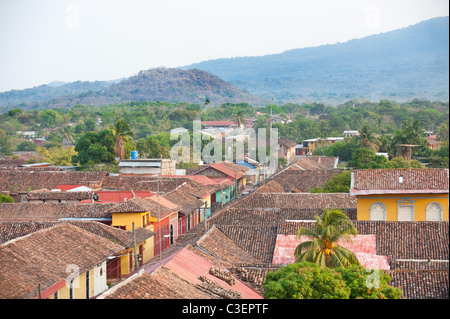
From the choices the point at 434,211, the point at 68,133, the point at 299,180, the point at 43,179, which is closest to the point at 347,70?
the point at 68,133

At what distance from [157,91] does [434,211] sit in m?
80.7

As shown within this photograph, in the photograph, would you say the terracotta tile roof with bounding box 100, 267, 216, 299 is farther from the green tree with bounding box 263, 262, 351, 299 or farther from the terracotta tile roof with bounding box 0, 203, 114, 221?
the terracotta tile roof with bounding box 0, 203, 114, 221

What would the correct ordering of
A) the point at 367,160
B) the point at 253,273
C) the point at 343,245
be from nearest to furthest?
the point at 253,273
the point at 343,245
the point at 367,160

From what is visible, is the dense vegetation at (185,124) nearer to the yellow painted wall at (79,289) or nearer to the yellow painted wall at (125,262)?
the yellow painted wall at (125,262)

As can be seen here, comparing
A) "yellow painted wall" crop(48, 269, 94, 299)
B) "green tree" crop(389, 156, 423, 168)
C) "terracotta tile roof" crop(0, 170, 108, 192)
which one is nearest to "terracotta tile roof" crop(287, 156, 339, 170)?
"green tree" crop(389, 156, 423, 168)

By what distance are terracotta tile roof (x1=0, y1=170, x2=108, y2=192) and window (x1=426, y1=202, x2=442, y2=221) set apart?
17.5 m

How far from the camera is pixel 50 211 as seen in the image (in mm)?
21250

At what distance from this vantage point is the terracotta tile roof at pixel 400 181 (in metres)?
18.1

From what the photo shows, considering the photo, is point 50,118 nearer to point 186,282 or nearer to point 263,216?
point 263,216

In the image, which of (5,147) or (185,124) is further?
(185,124)
